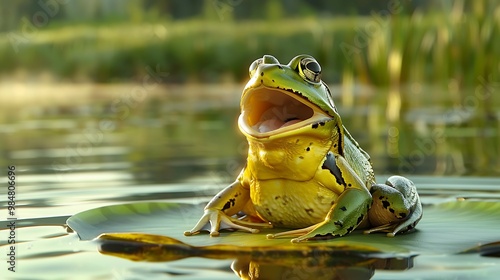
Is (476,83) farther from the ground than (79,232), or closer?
farther from the ground

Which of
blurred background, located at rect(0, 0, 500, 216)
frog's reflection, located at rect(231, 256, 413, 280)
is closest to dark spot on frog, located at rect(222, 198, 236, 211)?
frog's reflection, located at rect(231, 256, 413, 280)

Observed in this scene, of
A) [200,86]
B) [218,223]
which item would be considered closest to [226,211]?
[218,223]

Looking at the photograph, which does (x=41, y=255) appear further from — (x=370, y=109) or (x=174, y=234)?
(x=370, y=109)

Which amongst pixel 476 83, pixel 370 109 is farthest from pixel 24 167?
pixel 476 83

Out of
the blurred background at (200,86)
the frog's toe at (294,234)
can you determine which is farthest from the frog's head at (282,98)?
the blurred background at (200,86)

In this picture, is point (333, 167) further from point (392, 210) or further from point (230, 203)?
point (230, 203)
